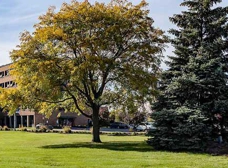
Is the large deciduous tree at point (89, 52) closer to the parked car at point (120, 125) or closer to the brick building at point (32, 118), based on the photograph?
the parked car at point (120, 125)

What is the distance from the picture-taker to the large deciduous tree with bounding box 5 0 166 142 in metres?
21.8

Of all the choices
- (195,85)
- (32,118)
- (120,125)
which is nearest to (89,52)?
(195,85)

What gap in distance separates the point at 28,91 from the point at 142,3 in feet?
33.2

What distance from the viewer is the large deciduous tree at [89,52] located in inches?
858

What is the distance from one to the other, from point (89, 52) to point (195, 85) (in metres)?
7.83

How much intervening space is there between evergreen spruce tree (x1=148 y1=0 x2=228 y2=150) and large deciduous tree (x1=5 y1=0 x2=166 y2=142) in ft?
8.17

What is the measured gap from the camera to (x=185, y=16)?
20.8 m

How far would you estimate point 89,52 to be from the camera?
22734 mm

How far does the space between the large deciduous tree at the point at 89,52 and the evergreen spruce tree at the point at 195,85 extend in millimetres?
2491

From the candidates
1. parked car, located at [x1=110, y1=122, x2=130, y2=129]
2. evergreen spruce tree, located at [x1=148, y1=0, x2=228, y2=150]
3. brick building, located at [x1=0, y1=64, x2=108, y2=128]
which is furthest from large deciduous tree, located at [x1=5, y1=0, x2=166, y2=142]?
brick building, located at [x1=0, y1=64, x2=108, y2=128]

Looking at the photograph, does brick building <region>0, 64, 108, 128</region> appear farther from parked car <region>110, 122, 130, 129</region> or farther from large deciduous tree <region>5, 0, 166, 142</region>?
large deciduous tree <region>5, 0, 166, 142</region>

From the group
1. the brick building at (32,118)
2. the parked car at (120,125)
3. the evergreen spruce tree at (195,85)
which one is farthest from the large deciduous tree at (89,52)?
the brick building at (32,118)

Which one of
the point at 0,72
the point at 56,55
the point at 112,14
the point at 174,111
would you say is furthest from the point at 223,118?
the point at 0,72

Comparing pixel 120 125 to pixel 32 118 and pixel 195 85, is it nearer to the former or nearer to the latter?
pixel 32 118
